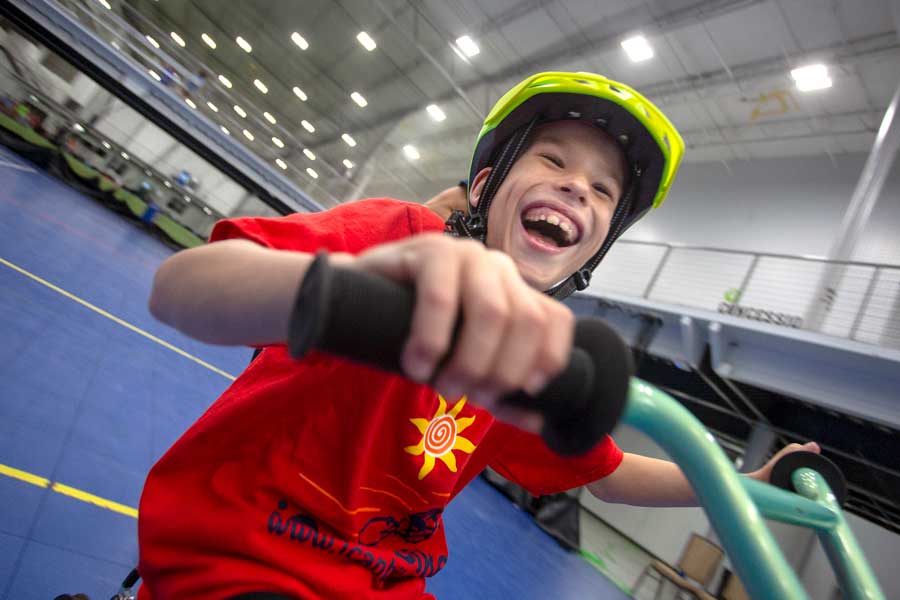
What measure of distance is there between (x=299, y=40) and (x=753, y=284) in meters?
18.6

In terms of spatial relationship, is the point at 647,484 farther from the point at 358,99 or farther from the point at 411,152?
the point at 358,99

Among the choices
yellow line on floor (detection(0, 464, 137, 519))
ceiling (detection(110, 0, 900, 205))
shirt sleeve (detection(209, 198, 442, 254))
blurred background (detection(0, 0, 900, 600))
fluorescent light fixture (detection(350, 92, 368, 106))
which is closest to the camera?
shirt sleeve (detection(209, 198, 442, 254))

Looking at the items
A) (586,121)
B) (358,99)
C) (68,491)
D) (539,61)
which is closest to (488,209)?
(586,121)

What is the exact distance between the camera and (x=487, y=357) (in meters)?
0.43

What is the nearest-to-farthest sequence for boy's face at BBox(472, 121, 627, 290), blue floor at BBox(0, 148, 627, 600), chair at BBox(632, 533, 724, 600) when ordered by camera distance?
boy's face at BBox(472, 121, 627, 290)
blue floor at BBox(0, 148, 627, 600)
chair at BBox(632, 533, 724, 600)

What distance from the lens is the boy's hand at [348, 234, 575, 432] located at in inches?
16.9

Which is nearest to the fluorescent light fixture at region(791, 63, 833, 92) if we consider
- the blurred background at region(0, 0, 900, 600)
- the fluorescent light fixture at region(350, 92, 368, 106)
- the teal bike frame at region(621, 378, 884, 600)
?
the blurred background at region(0, 0, 900, 600)

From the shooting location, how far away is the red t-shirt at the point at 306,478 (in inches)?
38.9

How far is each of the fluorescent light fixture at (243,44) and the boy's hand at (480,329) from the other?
2527 centimetres

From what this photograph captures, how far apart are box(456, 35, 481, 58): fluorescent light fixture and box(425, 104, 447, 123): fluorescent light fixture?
143 inches

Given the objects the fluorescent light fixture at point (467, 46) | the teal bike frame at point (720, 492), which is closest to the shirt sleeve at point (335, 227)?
the teal bike frame at point (720, 492)

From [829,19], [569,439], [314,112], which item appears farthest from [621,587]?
[314,112]

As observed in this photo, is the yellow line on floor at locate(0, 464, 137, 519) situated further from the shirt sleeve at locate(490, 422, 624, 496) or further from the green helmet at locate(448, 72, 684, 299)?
the green helmet at locate(448, 72, 684, 299)

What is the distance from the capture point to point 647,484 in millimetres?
1607
